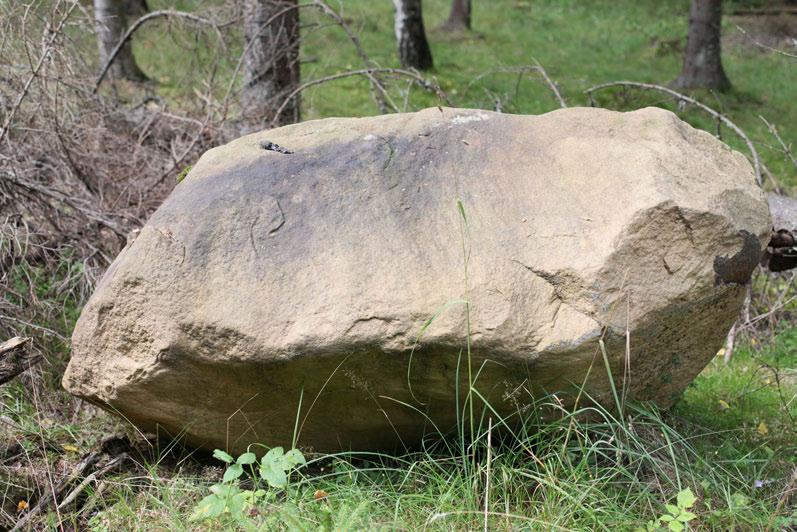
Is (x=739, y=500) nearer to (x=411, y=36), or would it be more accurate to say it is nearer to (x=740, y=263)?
(x=740, y=263)

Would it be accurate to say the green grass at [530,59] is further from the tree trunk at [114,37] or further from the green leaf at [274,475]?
the green leaf at [274,475]

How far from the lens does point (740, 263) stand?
2742 mm

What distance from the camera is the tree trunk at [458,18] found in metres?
15.0

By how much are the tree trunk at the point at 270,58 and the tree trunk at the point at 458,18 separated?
9.05 metres

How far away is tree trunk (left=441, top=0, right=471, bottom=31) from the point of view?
1503 cm

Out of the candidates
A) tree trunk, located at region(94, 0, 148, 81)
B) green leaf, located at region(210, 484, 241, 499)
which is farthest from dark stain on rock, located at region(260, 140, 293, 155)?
tree trunk, located at region(94, 0, 148, 81)

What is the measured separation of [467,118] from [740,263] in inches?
43.9

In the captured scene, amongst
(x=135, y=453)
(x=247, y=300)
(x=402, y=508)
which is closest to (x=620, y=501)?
(x=402, y=508)

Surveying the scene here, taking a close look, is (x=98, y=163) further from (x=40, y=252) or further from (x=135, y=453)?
(x=135, y=453)

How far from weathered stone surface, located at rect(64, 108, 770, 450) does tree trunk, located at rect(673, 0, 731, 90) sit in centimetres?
802

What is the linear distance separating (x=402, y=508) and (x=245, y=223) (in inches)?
43.2

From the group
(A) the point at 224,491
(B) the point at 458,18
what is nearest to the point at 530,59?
(B) the point at 458,18

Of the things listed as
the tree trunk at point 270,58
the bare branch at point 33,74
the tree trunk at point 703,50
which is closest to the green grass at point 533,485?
the bare branch at point 33,74

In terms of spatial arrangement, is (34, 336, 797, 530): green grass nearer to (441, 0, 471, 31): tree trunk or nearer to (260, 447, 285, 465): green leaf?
(260, 447, 285, 465): green leaf
